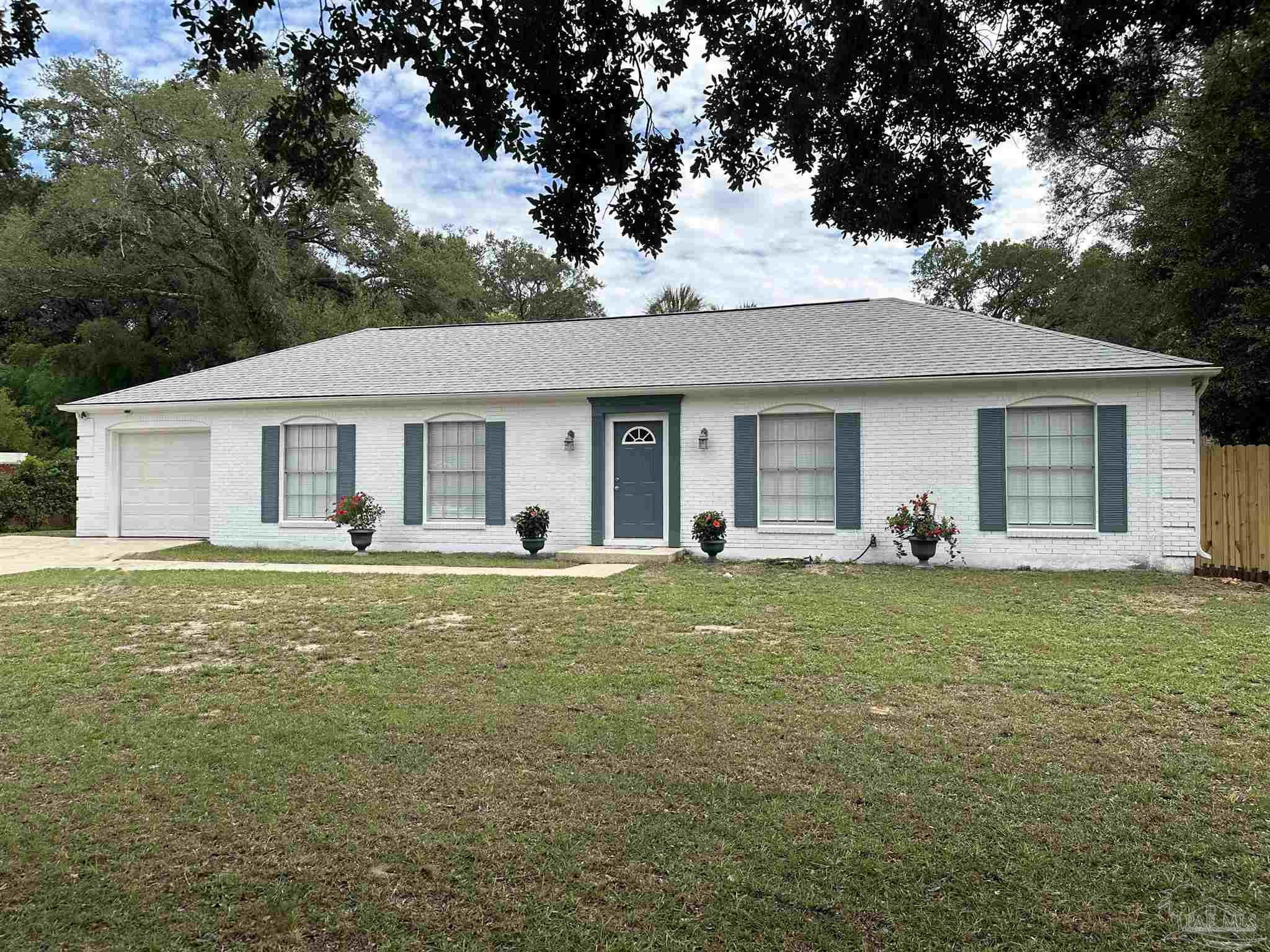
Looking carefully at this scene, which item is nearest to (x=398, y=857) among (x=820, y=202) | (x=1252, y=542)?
(x=820, y=202)

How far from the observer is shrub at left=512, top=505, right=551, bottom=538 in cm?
1369

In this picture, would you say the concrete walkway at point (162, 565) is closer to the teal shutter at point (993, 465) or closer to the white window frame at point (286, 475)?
the white window frame at point (286, 475)

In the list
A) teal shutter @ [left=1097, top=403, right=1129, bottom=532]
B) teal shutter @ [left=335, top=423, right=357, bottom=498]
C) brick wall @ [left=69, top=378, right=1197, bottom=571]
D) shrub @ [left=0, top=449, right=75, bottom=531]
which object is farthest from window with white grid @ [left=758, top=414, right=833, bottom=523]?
shrub @ [left=0, top=449, right=75, bottom=531]

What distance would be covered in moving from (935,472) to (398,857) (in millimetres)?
10731

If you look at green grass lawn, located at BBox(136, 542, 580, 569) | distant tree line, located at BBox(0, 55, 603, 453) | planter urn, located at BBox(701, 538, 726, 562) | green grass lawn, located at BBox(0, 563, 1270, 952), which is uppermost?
distant tree line, located at BBox(0, 55, 603, 453)

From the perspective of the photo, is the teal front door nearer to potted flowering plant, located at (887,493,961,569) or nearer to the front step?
the front step

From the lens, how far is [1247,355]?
1505cm

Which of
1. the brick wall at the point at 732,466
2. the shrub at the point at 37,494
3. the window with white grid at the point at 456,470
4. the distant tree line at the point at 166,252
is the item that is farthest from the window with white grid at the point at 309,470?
the distant tree line at the point at 166,252

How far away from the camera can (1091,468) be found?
12.0 metres

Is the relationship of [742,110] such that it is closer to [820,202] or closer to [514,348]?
[820,202]

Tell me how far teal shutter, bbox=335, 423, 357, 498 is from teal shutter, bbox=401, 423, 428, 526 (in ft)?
3.23

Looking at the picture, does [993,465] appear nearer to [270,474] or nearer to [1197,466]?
[1197,466]

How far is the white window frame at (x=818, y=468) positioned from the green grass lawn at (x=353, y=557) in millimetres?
3009

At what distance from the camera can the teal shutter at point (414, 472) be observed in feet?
48.1
